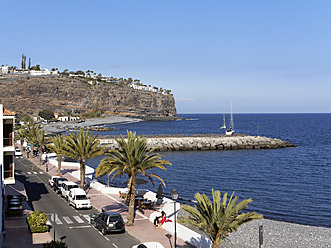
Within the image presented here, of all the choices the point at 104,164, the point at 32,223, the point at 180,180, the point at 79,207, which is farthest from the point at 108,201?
the point at 180,180

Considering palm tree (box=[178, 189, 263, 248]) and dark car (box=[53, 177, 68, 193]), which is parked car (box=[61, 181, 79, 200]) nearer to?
dark car (box=[53, 177, 68, 193])

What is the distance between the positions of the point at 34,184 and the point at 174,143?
57.9m

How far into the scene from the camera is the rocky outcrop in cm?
9712

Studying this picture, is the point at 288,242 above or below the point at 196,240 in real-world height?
below

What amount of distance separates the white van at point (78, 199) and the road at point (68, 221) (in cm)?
46

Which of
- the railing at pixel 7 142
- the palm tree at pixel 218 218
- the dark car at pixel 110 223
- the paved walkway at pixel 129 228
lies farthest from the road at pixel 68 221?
the railing at pixel 7 142

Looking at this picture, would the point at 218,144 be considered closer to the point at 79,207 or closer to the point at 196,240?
the point at 79,207

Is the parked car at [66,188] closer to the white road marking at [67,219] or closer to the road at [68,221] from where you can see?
the road at [68,221]

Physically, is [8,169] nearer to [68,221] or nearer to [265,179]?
[68,221]

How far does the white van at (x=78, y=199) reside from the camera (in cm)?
3274

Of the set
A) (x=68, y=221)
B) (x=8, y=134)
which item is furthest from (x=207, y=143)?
(x=8, y=134)

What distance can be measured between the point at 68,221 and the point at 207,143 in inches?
2971

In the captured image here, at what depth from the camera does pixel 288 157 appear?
3452 inches

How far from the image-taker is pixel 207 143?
102375 millimetres
